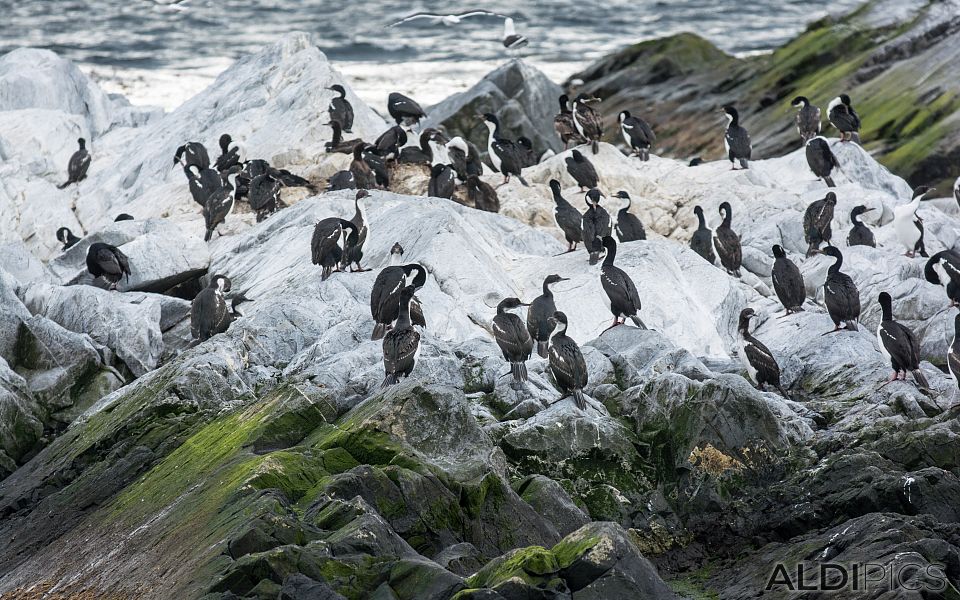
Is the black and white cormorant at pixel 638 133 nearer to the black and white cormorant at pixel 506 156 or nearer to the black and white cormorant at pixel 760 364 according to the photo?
the black and white cormorant at pixel 506 156

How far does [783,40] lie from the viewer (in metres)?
54.4

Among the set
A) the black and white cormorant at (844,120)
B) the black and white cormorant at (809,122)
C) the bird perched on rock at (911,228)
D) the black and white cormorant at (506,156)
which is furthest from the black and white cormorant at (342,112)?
the bird perched on rock at (911,228)

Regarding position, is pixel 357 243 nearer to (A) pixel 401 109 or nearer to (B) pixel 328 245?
(B) pixel 328 245

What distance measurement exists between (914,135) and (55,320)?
67.5 feet

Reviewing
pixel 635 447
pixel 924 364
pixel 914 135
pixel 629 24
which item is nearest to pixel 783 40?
pixel 629 24

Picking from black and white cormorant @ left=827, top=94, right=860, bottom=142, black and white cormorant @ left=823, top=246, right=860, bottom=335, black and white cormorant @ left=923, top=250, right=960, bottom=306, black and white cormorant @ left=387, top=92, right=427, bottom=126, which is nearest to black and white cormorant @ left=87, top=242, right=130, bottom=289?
black and white cormorant @ left=387, top=92, right=427, bottom=126

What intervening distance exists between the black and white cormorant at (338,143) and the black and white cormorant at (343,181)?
1421 mm

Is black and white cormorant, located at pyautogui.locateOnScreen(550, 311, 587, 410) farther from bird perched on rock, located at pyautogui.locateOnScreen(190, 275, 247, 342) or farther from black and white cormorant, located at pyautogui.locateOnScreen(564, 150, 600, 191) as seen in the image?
black and white cormorant, located at pyautogui.locateOnScreen(564, 150, 600, 191)

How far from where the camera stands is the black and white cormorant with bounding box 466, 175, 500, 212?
2217cm

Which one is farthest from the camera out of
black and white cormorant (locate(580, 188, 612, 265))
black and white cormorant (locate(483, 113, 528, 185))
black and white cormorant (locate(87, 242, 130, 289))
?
black and white cormorant (locate(483, 113, 528, 185))

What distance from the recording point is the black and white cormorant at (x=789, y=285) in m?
18.3

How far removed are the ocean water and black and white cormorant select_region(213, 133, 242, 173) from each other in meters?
18.5

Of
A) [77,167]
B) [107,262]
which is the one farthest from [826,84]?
[107,262]

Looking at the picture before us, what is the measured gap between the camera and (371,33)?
181 feet
